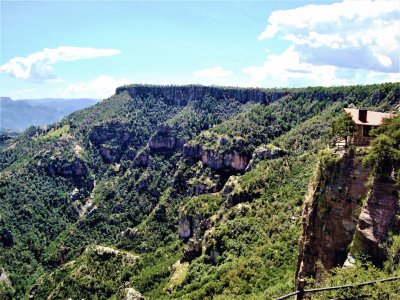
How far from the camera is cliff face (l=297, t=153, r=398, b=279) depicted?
4388 cm

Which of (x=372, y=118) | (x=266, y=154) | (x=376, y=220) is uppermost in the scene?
(x=372, y=118)

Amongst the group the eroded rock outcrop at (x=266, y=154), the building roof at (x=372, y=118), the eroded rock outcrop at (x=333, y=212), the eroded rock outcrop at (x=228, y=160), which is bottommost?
the eroded rock outcrop at (x=228, y=160)

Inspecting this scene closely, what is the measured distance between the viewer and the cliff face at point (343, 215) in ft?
144

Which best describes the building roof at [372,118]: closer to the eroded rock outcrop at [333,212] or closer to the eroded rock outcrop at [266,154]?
the eroded rock outcrop at [333,212]

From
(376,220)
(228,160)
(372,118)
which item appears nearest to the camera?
(376,220)

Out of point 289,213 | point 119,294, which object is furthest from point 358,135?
point 119,294

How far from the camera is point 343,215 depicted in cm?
5072

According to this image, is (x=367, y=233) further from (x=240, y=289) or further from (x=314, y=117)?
(x=314, y=117)

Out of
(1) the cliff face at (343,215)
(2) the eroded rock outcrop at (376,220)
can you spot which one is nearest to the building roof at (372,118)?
(1) the cliff face at (343,215)

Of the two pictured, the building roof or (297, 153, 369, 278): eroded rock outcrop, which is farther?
the building roof

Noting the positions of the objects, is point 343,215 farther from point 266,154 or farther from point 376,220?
point 266,154

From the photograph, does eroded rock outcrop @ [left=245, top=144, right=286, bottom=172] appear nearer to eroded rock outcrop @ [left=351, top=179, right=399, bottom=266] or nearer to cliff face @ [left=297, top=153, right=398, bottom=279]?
cliff face @ [left=297, top=153, right=398, bottom=279]

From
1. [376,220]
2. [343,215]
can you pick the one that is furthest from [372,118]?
[376,220]

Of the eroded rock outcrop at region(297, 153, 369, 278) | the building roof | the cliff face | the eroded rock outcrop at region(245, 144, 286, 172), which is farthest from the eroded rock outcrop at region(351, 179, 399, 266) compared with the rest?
the eroded rock outcrop at region(245, 144, 286, 172)
